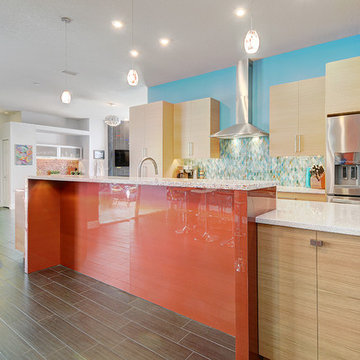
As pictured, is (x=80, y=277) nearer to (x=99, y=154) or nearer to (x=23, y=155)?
(x=23, y=155)

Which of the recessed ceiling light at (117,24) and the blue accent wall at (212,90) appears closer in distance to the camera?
the recessed ceiling light at (117,24)

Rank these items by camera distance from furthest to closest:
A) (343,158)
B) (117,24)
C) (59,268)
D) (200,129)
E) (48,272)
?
(200,129)
(117,24)
(343,158)
(59,268)
(48,272)

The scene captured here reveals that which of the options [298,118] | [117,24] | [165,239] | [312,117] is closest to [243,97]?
[298,118]

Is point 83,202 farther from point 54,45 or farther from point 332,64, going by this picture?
point 332,64

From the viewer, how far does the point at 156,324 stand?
1898 millimetres

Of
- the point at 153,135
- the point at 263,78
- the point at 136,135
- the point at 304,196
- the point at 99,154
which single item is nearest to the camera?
the point at 304,196

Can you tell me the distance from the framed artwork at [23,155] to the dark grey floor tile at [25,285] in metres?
6.10

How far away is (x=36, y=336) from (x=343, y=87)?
3.81 metres

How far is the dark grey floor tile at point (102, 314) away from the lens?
1921 millimetres

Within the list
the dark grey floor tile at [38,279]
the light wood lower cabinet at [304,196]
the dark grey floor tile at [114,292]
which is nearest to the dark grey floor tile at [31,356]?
the dark grey floor tile at [114,292]

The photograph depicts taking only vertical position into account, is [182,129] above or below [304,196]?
above

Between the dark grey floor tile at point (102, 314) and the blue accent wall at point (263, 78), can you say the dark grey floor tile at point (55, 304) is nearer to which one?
the dark grey floor tile at point (102, 314)

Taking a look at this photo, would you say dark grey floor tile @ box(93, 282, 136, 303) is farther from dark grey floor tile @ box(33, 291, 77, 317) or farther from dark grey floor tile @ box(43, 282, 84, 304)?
dark grey floor tile @ box(33, 291, 77, 317)

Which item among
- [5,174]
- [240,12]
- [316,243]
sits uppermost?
[240,12]
